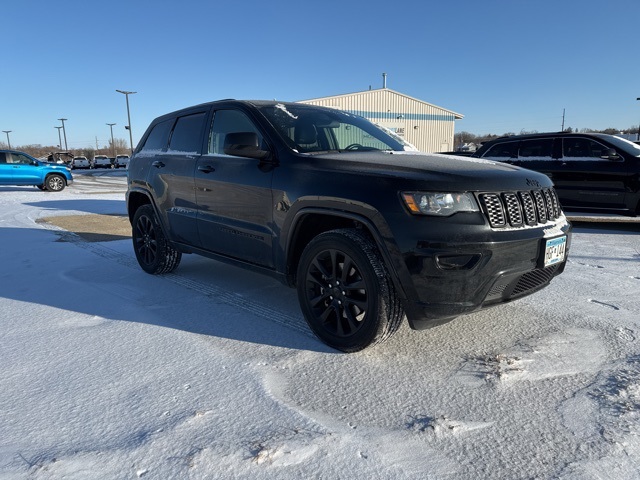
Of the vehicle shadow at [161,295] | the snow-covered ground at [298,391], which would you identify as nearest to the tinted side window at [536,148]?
the snow-covered ground at [298,391]

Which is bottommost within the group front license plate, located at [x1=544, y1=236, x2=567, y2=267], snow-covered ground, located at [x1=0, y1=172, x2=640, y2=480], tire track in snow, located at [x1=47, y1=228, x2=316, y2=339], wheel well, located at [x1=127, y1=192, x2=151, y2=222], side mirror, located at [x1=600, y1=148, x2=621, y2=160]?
snow-covered ground, located at [x1=0, y1=172, x2=640, y2=480]

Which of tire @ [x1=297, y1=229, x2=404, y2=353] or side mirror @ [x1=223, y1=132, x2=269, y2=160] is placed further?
side mirror @ [x1=223, y1=132, x2=269, y2=160]

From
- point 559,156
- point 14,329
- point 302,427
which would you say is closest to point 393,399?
point 302,427

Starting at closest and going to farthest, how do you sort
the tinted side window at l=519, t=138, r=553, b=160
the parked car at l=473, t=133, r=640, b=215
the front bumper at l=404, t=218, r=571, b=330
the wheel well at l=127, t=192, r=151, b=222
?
1. the front bumper at l=404, t=218, r=571, b=330
2. the wheel well at l=127, t=192, r=151, b=222
3. the parked car at l=473, t=133, r=640, b=215
4. the tinted side window at l=519, t=138, r=553, b=160

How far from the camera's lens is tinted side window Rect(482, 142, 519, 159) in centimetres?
859

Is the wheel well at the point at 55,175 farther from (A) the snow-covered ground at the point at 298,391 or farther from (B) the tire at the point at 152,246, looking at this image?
(A) the snow-covered ground at the point at 298,391

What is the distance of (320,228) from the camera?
3184mm

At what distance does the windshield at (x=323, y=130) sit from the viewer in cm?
343

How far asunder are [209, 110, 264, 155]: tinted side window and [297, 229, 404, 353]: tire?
1.36 m

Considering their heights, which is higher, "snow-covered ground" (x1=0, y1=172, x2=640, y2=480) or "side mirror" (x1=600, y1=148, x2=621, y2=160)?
"side mirror" (x1=600, y1=148, x2=621, y2=160)

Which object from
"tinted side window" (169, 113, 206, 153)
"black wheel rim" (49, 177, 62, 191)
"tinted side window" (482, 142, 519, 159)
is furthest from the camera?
"black wheel rim" (49, 177, 62, 191)

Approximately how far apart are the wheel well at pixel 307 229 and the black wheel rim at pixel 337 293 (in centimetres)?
25

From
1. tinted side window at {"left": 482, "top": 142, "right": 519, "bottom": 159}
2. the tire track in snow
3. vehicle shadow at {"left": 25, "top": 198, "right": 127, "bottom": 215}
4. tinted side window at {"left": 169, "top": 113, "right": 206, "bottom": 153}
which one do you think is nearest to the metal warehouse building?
vehicle shadow at {"left": 25, "top": 198, "right": 127, "bottom": 215}

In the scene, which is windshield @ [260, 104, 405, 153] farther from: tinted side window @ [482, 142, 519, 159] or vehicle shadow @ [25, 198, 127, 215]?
vehicle shadow @ [25, 198, 127, 215]
